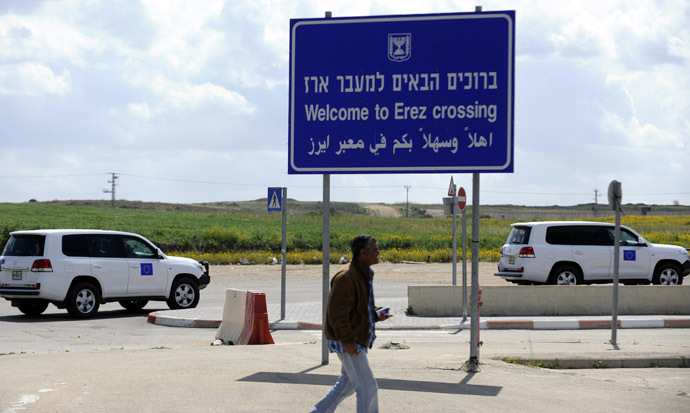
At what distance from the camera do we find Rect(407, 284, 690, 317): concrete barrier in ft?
58.8

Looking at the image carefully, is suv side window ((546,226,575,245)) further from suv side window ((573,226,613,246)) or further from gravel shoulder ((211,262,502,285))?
gravel shoulder ((211,262,502,285))

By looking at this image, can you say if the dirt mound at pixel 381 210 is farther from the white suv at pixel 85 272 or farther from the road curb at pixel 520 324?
the road curb at pixel 520 324

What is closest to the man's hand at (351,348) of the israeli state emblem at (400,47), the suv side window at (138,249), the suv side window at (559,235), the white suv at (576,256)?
the israeli state emblem at (400,47)

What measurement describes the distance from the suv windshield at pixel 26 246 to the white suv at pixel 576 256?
10599 millimetres

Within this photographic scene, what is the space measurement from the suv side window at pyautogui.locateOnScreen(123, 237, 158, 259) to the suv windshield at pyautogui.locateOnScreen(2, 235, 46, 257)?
1.83m

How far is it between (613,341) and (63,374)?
311 inches

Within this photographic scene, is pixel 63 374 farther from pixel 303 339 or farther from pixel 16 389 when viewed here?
pixel 303 339

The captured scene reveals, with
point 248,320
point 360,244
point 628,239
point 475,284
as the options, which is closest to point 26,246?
point 248,320

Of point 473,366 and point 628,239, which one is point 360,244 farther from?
point 628,239

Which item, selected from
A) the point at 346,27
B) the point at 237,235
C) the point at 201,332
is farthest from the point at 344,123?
the point at 237,235

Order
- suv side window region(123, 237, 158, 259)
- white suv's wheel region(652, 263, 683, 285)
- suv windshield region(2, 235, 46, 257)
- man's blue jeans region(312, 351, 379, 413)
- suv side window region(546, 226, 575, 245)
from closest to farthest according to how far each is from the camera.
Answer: man's blue jeans region(312, 351, 379, 413) < suv windshield region(2, 235, 46, 257) < suv side window region(123, 237, 158, 259) < suv side window region(546, 226, 575, 245) < white suv's wheel region(652, 263, 683, 285)

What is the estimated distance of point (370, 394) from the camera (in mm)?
6527

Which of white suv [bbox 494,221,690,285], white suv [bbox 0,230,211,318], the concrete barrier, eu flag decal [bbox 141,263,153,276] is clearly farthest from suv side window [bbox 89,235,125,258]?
white suv [bbox 494,221,690,285]

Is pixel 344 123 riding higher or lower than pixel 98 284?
higher
